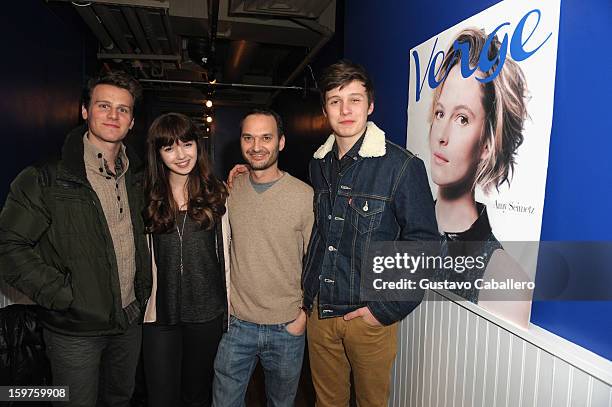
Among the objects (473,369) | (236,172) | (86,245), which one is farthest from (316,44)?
(473,369)

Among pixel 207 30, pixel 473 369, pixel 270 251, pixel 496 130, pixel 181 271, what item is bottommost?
pixel 473 369

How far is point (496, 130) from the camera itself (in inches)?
61.6

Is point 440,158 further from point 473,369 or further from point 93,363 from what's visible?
point 93,363

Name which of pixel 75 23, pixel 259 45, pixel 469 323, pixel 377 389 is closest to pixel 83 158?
pixel 377 389

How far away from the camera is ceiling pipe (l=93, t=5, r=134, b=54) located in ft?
13.0

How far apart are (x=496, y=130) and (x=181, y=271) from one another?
1.51m

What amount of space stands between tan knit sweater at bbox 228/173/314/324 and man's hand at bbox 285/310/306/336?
27mm

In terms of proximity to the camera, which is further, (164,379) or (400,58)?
(400,58)

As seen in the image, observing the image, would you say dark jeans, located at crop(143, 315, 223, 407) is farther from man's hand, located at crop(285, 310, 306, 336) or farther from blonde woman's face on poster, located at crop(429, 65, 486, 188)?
blonde woman's face on poster, located at crop(429, 65, 486, 188)

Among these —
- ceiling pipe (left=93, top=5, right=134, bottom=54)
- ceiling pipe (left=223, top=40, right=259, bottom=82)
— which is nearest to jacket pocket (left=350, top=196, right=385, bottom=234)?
ceiling pipe (left=93, top=5, right=134, bottom=54)

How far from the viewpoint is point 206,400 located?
6.45 feet

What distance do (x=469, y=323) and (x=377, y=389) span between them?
0.51m

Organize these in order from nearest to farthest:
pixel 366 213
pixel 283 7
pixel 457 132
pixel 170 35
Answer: pixel 366 213, pixel 457 132, pixel 283 7, pixel 170 35

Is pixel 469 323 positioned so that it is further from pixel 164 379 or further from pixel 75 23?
pixel 75 23
